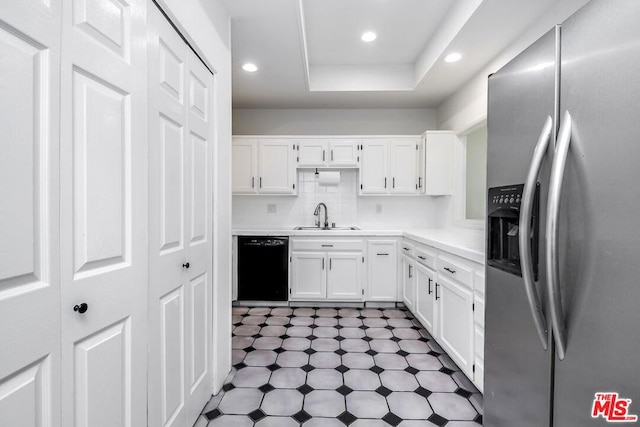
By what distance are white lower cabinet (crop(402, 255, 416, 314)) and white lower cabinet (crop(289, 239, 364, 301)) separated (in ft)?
1.54

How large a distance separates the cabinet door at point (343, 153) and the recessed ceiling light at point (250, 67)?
49.7 inches

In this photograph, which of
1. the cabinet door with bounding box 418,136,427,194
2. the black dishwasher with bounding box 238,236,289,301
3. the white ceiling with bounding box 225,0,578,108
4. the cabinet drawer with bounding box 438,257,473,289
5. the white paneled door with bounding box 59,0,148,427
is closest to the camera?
the white paneled door with bounding box 59,0,148,427

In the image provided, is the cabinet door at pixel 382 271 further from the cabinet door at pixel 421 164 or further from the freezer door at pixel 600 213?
the freezer door at pixel 600 213

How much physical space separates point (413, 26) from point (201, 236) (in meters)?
2.56

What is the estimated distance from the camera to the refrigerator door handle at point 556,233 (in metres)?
0.87

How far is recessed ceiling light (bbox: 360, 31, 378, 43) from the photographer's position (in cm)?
291

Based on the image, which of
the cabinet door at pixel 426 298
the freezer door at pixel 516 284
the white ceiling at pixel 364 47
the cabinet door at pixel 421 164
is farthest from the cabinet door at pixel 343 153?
the freezer door at pixel 516 284

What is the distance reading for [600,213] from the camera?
0.79 m

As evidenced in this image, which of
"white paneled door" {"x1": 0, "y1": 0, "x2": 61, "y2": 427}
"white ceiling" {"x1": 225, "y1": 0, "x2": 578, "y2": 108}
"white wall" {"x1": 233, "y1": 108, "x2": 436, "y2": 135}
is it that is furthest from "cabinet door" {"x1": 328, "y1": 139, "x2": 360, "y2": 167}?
"white paneled door" {"x1": 0, "y1": 0, "x2": 61, "y2": 427}

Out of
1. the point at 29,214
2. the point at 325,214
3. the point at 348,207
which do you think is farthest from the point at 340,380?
the point at 348,207

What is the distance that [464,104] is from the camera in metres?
3.39

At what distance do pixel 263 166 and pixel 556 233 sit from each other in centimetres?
343

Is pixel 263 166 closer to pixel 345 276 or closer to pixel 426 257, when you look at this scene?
pixel 345 276

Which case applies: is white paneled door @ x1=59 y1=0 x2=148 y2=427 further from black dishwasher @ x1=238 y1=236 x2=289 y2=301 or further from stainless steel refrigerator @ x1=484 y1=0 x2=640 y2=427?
black dishwasher @ x1=238 y1=236 x2=289 y2=301
